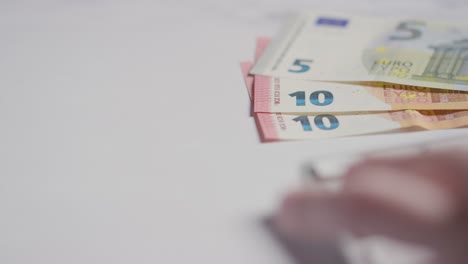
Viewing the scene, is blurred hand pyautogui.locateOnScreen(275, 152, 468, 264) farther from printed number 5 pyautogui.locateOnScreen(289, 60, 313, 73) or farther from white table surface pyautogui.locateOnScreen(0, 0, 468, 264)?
printed number 5 pyautogui.locateOnScreen(289, 60, 313, 73)

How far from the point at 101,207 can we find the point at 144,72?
287 millimetres

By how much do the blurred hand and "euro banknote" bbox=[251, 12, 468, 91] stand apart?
340 mm

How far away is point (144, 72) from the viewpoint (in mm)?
877

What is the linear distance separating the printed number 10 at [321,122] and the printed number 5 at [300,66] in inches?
4.6

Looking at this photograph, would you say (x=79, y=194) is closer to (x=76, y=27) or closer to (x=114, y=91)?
(x=114, y=91)

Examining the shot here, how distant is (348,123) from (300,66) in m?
0.15

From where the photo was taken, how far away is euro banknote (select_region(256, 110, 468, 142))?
72 centimetres

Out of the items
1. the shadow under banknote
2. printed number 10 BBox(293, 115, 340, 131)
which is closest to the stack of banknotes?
printed number 10 BBox(293, 115, 340, 131)

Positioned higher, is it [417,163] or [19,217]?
[417,163]

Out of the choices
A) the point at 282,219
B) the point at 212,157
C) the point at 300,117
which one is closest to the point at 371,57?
the point at 300,117

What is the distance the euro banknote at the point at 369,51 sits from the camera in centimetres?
83

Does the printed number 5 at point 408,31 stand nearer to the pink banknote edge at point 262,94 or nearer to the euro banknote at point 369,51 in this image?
the euro banknote at point 369,51

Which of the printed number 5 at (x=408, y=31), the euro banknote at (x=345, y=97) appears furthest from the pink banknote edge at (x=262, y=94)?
the printed number 5 at (x=408, y=31)

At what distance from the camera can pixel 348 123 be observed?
73cm
